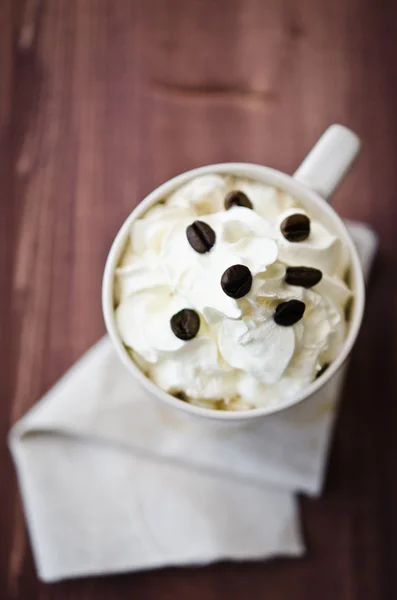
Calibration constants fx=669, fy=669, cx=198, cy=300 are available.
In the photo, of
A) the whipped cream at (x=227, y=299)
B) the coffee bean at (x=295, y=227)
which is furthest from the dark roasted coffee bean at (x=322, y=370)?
the coffee bean at (x=295, y=227)

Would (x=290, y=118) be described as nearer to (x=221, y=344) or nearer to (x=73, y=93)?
(x=73, y=93)

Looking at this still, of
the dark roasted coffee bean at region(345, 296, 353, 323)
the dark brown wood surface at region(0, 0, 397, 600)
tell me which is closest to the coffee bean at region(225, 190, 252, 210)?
the dark roasted coffee bean at region(345, 296, 353, 323)

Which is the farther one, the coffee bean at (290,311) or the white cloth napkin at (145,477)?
the white cloth napkin at (145,477)

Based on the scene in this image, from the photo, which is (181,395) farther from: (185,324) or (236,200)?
(236,200)

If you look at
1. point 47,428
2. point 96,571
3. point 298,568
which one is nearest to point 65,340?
point 47,428

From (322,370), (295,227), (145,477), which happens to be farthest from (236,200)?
(145,477)

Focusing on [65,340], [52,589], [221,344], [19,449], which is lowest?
[52,589]

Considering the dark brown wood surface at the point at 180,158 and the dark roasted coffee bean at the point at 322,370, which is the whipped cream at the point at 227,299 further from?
the dark brown wood surface at the point at 180,158
